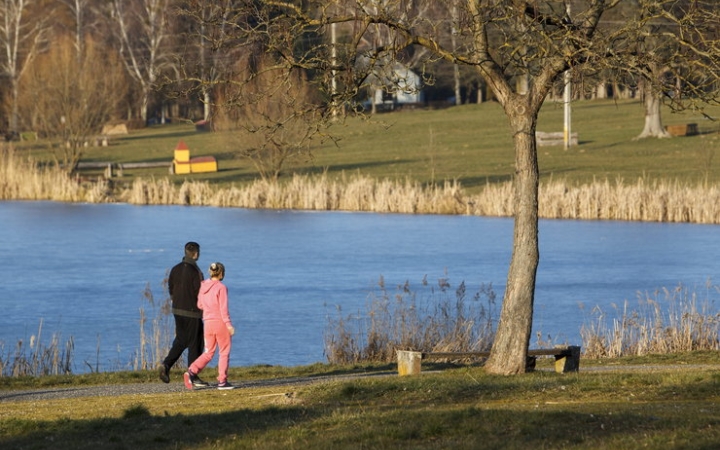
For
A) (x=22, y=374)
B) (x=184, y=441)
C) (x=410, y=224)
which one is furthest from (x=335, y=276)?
(x=184, y=441)

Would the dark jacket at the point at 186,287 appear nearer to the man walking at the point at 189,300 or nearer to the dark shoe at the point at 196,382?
the man walking at the point at 189,300

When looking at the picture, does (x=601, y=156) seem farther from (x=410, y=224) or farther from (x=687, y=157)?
(x=410, y=224)

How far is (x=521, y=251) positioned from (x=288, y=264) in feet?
65.3

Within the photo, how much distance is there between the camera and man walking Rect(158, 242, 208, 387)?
51.4 ft

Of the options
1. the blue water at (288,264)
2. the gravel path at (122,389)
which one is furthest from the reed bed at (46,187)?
the gravel path at (122,389)

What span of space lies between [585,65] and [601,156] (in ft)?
153

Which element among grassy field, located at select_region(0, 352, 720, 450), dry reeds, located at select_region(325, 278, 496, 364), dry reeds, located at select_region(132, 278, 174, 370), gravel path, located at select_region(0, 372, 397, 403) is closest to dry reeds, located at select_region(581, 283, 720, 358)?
dry reeds, located at select_region(325, 278, 496, 364)

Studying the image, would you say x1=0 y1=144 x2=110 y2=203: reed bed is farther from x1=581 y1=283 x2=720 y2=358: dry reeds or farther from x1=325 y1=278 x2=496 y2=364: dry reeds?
x1=581 y1=283 x2=720 y2=358: dry reeds

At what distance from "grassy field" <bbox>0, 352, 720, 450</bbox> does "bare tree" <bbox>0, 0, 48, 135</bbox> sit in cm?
7273

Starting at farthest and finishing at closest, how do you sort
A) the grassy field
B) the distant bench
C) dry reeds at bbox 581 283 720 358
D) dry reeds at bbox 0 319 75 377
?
the distant bench → dry reeds at bbox 581 283 720 358 → dry reeds at bbox 0 319 75 377 → the grassy field

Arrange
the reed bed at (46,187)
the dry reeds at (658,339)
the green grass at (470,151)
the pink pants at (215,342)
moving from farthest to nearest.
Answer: the green grass at (470,151) < the reed bed at (46,187) < the dry reeds at (658,339) < the pink pants at (215,342)

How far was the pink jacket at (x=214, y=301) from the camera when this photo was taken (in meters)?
15.0

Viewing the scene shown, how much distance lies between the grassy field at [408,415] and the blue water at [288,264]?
727cm

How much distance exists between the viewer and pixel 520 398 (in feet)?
43.3
